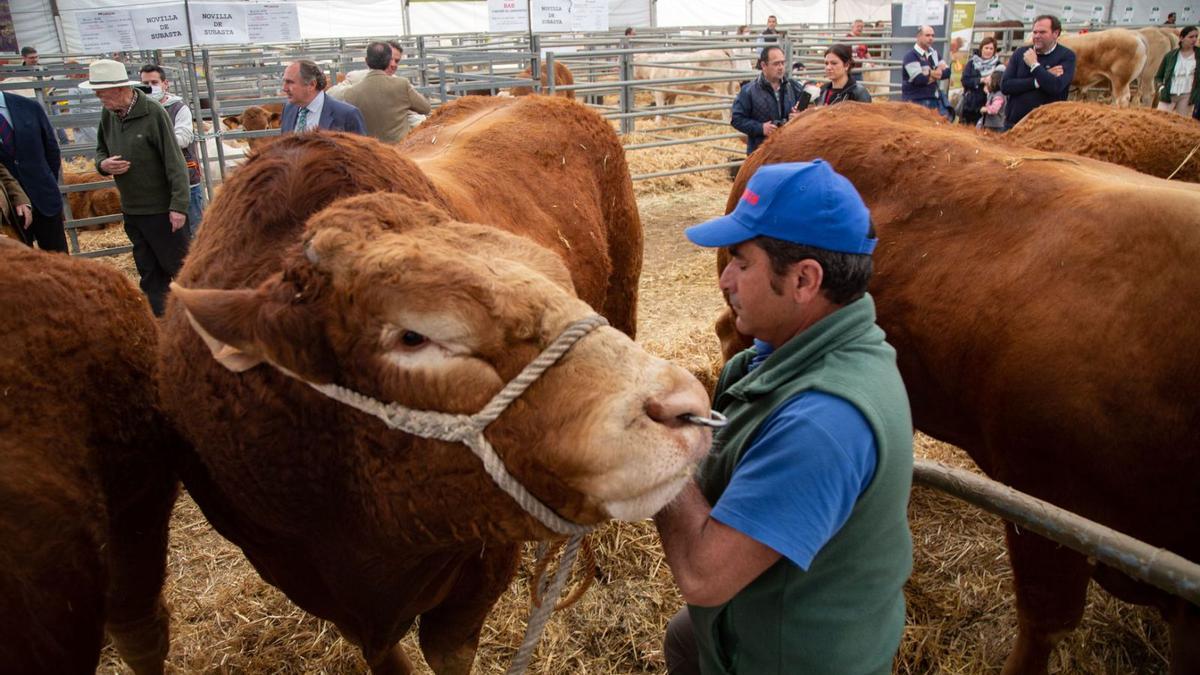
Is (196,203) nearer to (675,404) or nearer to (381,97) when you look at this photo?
(381,97)

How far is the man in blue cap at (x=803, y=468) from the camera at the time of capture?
1.54 m

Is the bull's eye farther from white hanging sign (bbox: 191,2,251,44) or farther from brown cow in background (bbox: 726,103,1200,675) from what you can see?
white hanging sign (bbox: 191,2,251,44)

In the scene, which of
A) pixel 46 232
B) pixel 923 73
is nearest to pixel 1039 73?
pixel 923 73

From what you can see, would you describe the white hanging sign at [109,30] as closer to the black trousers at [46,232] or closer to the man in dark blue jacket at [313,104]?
the black trousers at [46,232]

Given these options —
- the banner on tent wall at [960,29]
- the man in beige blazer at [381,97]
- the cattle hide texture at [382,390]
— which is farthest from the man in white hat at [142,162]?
the banner on tent wall at [960,29]

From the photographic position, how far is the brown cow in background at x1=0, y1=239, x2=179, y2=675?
2.12 m

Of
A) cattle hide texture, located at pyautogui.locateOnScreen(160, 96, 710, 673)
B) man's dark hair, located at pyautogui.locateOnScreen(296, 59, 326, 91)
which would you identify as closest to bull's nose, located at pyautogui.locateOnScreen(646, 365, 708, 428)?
cattle hide texture, located at pyautogui.locateOnScreen(160, 96, 710, 673)

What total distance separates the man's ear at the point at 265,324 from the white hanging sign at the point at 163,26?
7526 millimetres

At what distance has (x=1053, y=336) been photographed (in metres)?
2.88

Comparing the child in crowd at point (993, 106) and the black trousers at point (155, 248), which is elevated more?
the child in crowd at point (993, 106)

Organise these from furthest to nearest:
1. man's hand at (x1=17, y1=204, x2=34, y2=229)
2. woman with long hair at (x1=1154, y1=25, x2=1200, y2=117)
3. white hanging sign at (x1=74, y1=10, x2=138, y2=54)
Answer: woman with long hair at (x1=1154, y1=25, x2=1200, y2=117)
white hanging sign at (x1=74, y1=10, x2=138, y2=54)
man's hand at (x1=17, y1=204, x2=34, y2=229)

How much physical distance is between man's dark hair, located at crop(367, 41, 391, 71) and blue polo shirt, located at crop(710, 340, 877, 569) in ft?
23.8

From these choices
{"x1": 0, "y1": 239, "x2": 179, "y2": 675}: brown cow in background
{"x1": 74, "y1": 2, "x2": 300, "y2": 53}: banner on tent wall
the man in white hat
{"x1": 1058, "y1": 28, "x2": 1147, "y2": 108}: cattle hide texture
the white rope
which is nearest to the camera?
the white rope

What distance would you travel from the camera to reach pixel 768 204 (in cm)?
174
